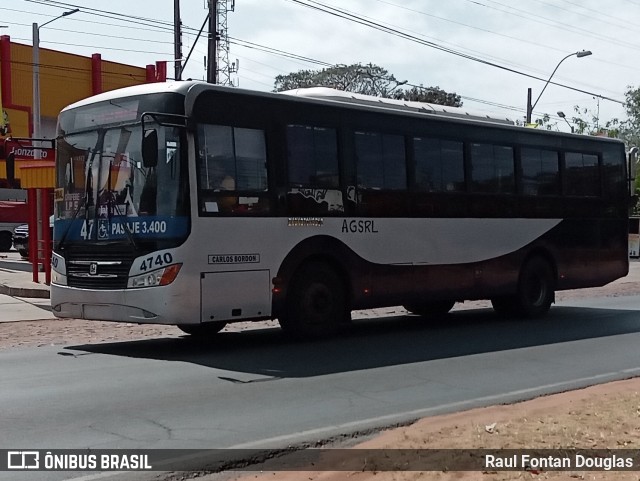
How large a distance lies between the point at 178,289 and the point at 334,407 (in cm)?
330

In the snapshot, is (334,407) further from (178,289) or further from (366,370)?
(178,289)

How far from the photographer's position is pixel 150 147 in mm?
11453

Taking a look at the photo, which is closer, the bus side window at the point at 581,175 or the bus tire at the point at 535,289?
the bus tire at the point at 535,289

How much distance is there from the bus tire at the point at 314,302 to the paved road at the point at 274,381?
276mm

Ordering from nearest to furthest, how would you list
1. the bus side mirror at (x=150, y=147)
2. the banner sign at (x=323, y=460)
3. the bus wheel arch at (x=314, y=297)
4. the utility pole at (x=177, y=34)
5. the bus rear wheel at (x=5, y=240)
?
1. the banner sign at (x=323, y=460)
2. the bus side mirror at (x=150, y=147)
3. the bus wheel arch at (x=314, y=297)
4. the utility pole at (x=177, y=34)
5. the bus rear wheel at (x=5, y=240)

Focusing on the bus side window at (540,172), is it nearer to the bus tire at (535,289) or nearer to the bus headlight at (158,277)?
the bus tire at (535,289)

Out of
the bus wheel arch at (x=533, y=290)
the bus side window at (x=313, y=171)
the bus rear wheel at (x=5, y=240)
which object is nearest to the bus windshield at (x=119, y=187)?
the bus side window at (x=313, y=171)

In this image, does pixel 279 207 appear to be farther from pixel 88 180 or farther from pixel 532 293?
pixel 532 293

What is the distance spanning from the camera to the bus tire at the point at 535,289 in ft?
57.3

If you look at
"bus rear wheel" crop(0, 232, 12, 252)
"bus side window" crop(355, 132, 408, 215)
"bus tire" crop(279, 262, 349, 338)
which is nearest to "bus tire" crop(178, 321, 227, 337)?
"bus tire" crop(279, 262, 349, 338)

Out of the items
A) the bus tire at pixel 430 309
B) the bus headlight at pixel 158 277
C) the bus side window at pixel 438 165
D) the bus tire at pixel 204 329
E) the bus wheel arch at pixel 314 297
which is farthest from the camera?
the bus tire at pixel 430 309

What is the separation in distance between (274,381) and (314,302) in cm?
309

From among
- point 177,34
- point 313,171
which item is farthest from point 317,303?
point 177,34

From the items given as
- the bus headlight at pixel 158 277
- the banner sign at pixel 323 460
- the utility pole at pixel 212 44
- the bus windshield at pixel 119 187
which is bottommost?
the banner sign at pixel 323 460
